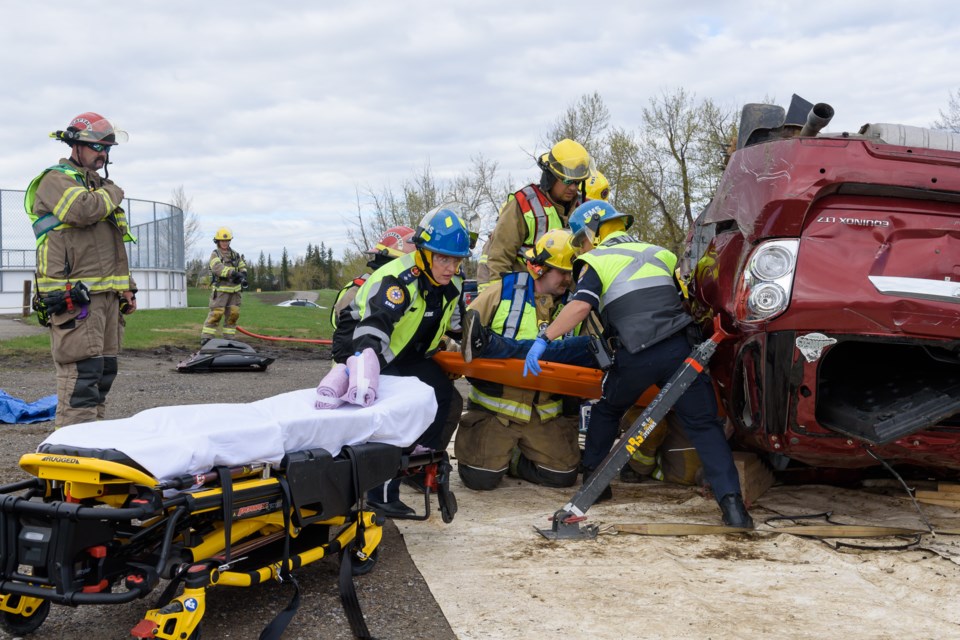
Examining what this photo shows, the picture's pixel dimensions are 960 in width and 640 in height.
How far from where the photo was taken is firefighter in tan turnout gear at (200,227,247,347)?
13.8 meters

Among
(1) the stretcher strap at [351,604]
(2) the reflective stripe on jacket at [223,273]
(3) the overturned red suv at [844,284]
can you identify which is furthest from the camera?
(2) the reflective stripe on jacket at [223,273]

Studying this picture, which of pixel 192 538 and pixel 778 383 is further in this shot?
pixel 778 383

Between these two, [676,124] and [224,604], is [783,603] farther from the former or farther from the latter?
[676,124]

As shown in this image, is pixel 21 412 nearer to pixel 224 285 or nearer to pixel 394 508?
pixel 394 508

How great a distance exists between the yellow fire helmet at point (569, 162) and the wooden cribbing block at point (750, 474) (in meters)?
2.31

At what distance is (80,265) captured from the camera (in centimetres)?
545

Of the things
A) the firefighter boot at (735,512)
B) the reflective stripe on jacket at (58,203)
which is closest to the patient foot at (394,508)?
the firefighter boot at (735,512)

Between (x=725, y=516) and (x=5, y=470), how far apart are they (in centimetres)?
430

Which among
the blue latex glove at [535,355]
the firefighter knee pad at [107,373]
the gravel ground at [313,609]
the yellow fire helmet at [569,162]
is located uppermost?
the yellow fire helmet at [569,162]

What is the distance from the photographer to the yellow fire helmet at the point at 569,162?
6.12 m

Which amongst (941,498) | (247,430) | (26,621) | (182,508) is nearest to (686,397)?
(941,498)

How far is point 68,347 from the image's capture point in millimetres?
5312

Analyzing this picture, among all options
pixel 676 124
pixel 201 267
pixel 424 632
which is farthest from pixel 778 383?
pixel 201 267

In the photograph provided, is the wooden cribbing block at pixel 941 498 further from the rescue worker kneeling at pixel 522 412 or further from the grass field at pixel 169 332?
the grass field at pixel 169 332
